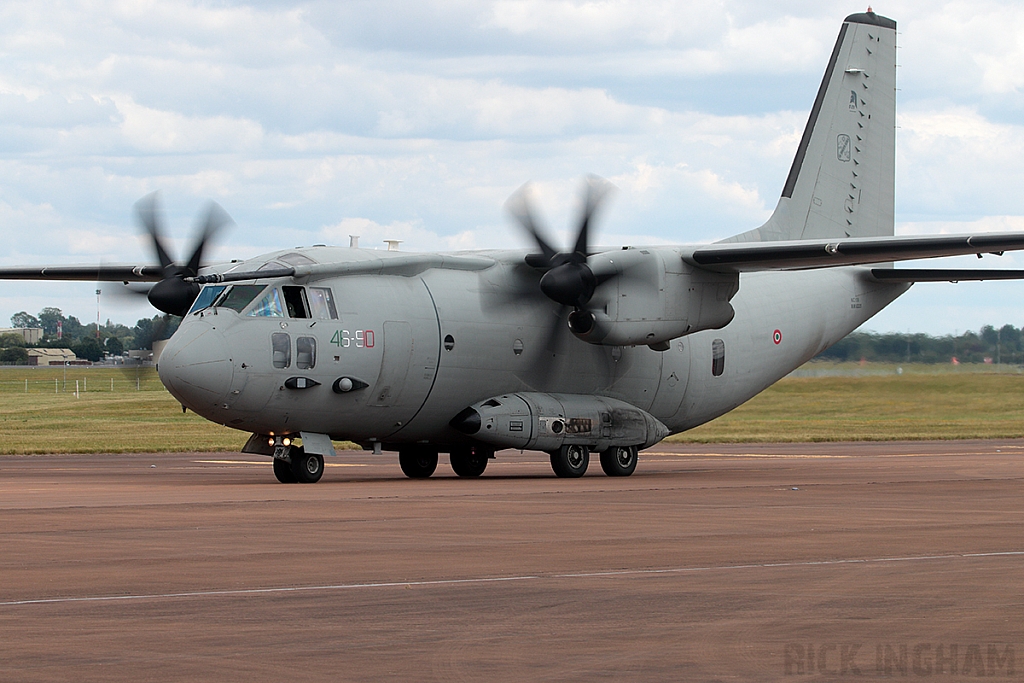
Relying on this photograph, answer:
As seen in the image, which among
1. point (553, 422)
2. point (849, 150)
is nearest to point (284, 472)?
point (553, 422)

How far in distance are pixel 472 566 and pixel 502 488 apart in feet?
36.6

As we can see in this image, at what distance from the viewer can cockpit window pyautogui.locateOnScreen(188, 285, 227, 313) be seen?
23672mm

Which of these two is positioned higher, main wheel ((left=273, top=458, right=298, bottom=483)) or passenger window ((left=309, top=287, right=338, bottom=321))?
passenger window ((left=309, top=287, right=338, bottom=321))

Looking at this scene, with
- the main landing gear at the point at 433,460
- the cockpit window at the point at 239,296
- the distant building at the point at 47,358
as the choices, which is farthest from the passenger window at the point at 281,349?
the distant building at the point at 47,358

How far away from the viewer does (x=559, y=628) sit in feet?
29.8

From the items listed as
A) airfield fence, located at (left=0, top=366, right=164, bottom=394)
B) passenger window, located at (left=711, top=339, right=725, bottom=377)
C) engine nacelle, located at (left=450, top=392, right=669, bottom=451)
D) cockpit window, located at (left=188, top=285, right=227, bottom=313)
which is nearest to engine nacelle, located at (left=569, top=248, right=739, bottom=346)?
engine nacelle, located at (left=450, top=392, right=669, bottom=451)

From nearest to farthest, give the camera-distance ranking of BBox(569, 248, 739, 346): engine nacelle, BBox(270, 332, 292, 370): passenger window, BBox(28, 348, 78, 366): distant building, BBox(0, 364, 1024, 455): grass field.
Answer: BBox(270, 332, 292, 370): passenger window
BBox(569, 248, 739, 346): engine nacelle
BBox(0, 364, 1024, 455): grass field
BBox(28, 348, 78, 366): distant building

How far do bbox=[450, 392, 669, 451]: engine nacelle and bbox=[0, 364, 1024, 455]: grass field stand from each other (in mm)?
14975

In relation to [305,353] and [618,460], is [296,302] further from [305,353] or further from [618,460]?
[618,460]

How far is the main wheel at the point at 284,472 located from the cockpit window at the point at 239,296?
300 centimetres

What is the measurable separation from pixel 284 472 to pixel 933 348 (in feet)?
92.0

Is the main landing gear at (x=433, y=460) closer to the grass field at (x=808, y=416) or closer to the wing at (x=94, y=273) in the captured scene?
the wing at (x=94, y=273)

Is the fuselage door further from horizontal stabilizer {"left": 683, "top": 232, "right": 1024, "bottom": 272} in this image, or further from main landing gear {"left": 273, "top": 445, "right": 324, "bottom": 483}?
horizontal stabilizer {"left": 683, "top": 232, "right": 1024, "bottom": 272}

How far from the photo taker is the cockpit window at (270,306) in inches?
930
